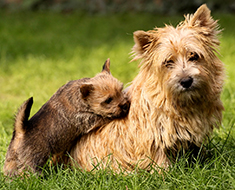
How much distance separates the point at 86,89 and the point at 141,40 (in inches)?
26.5

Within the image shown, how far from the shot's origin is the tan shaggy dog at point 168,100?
269 centimetres

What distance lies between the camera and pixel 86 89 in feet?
10.3

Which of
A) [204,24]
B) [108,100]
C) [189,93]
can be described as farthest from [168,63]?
[108,100]

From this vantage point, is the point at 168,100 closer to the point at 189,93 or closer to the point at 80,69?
the point at 189,93

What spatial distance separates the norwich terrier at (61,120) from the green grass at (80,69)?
0.61 ft

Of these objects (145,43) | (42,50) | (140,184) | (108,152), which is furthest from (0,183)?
(42,50)

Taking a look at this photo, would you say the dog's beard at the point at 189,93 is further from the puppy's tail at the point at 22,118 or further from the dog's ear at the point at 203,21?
the puppy's tail at the point at 22,118

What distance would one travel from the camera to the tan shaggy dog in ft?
8.81

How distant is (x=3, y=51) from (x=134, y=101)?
619 centimetres

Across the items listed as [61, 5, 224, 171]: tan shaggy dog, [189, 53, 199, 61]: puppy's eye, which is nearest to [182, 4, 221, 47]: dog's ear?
[61, 5, 224, 171]: tan shaggy dog

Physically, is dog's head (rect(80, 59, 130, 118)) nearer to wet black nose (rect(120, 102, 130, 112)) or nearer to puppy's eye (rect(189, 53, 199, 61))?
wet black nose (rect(120, 102, 130, 112))

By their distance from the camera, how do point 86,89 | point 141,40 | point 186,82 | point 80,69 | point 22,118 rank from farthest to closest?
1. point 80,69
2. point 86,89
3. point 22,118
4. point 141,40
5. point 186,82

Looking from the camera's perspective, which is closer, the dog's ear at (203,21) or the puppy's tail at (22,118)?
the dog's ear at (203,21)

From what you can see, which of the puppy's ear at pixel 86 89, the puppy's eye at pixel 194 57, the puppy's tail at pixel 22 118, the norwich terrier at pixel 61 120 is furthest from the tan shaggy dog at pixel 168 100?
the puppy's tail at pixel 22 118
